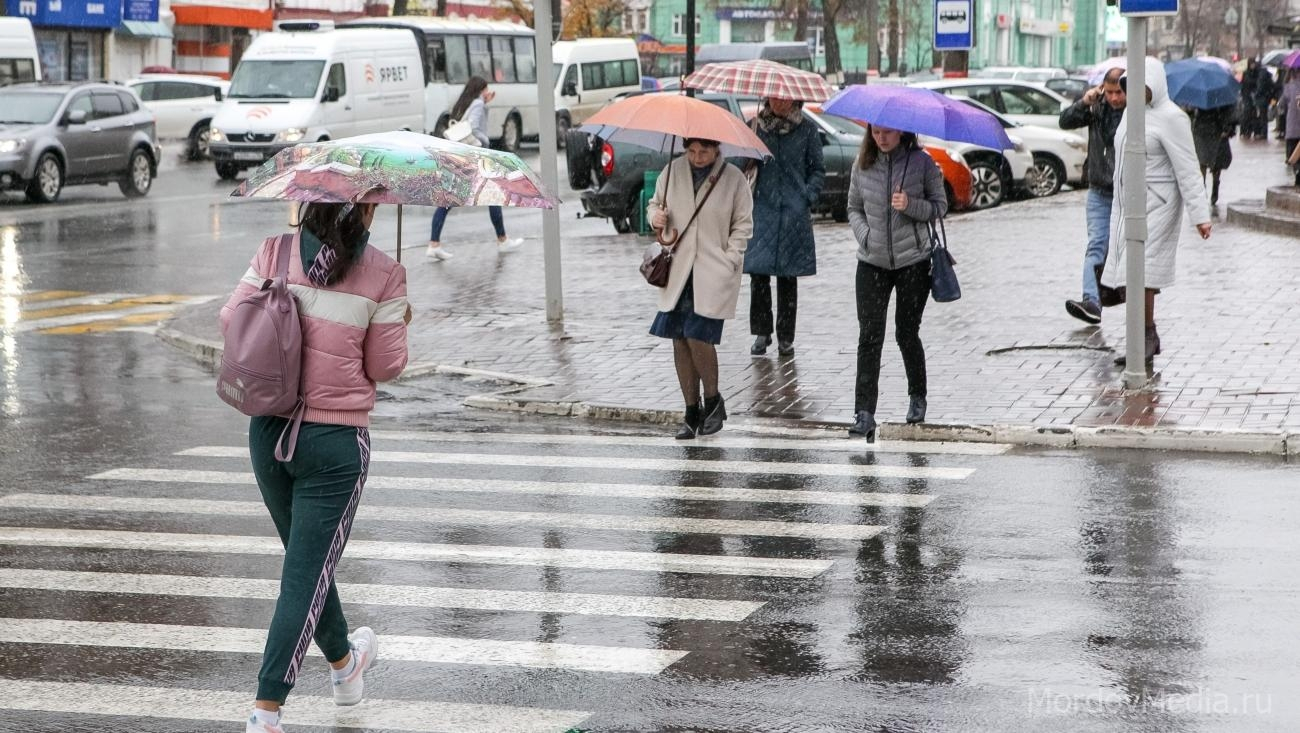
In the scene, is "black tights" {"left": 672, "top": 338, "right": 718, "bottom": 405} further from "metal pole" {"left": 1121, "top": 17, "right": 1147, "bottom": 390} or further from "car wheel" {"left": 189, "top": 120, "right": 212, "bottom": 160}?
"car wheel" {"left": 189, "top": 120, "right": 212, "bottom": 160}

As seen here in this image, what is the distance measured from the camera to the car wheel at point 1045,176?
25406 mm

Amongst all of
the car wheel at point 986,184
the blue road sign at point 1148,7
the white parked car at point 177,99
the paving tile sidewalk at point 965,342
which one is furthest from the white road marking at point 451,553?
the white parked car at point 177,99

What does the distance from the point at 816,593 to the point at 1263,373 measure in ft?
17.1

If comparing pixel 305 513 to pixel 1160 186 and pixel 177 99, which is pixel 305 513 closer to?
pixel 1160 186

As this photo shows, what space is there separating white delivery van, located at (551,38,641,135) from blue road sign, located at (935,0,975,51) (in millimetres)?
18104

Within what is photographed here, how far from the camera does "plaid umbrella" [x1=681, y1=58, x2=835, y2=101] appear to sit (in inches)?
420

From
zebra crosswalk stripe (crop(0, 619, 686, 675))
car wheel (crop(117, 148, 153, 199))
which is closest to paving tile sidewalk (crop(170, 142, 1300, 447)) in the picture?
zebra crosswalk stripe (crop(0, 619, 686, 675))

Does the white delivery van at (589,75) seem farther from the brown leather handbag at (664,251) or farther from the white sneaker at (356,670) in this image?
the white sneaker at (356,670)

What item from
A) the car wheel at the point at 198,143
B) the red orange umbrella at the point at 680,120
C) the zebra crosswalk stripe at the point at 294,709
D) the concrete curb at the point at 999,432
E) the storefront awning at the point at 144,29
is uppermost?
the storefront awning at the point at 144,29

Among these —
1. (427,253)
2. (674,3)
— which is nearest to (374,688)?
(427,253)

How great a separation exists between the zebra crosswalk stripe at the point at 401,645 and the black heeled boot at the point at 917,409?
4.22m

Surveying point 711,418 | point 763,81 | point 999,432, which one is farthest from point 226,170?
point 999,432

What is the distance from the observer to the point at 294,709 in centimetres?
546

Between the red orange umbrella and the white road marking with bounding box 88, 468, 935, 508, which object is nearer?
the white road marking with bounding box 88, 468, 935, 508
